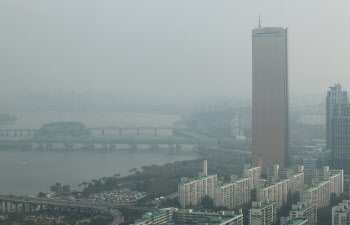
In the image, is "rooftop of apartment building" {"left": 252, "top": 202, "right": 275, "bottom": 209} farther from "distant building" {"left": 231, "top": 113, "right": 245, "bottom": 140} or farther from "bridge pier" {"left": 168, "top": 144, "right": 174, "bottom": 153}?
"distant building" {"left": 231, "top": 113, "right": 245, "bottom": 140}

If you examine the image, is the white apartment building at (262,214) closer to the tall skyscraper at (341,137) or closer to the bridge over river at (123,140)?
the tall skyscraper at (341,137)

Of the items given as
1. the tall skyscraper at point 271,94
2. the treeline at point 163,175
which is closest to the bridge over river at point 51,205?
the treeline at point 163,175

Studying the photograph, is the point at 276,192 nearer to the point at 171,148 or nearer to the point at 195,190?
the point at 195,190

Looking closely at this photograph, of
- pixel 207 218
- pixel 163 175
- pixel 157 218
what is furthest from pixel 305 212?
pixel 163 175

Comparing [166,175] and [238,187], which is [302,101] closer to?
[166,175]

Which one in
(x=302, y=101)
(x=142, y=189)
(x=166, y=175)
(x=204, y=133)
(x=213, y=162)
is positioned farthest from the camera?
(x=204, y=133)

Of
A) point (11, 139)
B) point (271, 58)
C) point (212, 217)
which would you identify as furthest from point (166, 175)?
point (212, 217)
